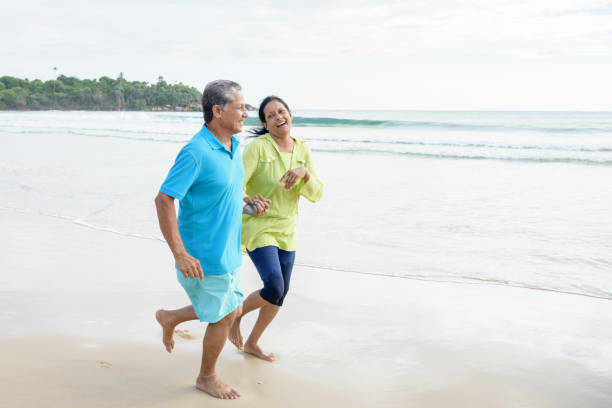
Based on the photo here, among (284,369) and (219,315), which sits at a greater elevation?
(219,315)

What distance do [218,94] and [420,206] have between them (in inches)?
283

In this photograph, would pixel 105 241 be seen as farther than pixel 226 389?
Yes

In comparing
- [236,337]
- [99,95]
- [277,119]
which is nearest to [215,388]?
[236,337]

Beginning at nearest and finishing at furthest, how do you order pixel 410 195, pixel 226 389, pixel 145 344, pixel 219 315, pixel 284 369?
1. pixel 219 315
2. pixel 226 389
3. pixel 284 369
4. pixel 145 344
5. pixel 410 195

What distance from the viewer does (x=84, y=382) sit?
3238mm

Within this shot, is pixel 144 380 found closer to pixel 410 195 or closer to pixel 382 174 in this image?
pixel 410 195

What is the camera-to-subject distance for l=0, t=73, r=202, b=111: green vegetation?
10362cm

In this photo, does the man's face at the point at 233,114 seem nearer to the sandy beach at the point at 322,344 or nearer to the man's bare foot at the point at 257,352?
the sandy beach at the point at 322,344

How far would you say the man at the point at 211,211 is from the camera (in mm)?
2723

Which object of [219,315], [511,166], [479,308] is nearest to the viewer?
[219,315]

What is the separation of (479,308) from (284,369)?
6.71 ft

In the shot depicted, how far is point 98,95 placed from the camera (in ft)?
357

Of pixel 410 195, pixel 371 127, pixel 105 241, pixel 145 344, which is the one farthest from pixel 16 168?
pixel 371 127

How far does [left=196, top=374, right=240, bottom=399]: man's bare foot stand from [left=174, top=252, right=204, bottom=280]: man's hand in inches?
29.3
